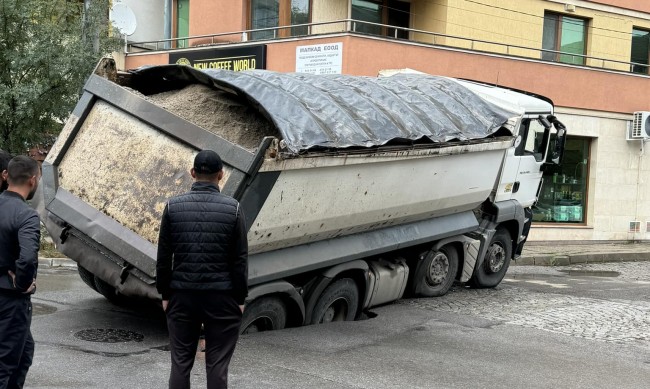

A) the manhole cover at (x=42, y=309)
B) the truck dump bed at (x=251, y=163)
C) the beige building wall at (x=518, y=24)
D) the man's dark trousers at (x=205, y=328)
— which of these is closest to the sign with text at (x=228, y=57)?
the beige building wall at (x=518, y=24)

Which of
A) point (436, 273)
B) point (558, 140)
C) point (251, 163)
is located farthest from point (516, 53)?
point (251, 163)

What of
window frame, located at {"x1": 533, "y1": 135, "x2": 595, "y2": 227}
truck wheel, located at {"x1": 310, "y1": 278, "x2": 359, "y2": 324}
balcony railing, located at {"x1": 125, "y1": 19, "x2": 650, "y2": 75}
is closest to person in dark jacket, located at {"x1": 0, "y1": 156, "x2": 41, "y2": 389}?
truck wheel, located at {"x1": 310, "y1": 278, "x2": 359, "y2": 324}

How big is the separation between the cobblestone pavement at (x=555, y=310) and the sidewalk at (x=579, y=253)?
3.51 meters

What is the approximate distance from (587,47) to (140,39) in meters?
12.5

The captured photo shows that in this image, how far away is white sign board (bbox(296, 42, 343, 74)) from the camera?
16.4 meters

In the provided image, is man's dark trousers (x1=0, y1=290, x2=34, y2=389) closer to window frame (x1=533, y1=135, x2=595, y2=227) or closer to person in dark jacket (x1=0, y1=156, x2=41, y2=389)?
person in dark jacket (x1=0, y1=156, x2=41, y2=389)

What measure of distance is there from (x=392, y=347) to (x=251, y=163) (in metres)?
2.42

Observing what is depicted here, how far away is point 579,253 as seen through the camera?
1808cm

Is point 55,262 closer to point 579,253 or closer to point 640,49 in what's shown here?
point 579,253

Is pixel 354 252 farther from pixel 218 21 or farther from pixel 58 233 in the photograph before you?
pixel 218 21

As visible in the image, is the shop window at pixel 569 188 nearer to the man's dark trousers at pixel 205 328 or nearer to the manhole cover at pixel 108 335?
the manhole cover at pixel 108 335

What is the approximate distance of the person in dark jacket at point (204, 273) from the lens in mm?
4879

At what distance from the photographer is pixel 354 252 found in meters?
8.82

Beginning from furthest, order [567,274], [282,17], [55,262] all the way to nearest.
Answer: [282,17], [567,274], [55,262]
